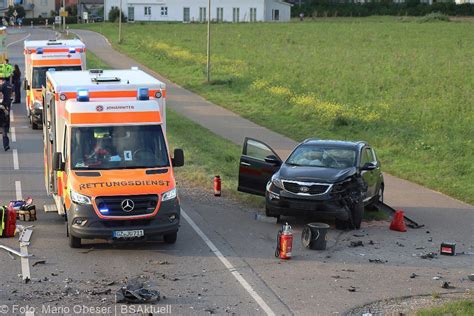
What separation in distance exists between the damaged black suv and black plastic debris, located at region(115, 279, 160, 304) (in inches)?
199

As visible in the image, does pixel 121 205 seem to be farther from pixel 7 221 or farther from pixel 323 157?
pixel 323 157

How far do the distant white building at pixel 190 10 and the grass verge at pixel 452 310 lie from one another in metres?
101

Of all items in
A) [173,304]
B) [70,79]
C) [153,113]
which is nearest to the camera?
[173,304]

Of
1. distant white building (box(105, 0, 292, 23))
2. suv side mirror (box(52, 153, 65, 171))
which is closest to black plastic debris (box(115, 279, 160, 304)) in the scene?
suv side mirror (box(52, 153, 65, 171))

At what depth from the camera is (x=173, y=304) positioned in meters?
11.7

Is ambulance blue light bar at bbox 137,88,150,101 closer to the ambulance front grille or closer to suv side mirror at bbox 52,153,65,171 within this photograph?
suv side mirror at bbox 52,153,65,171

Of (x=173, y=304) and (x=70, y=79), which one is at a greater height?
(x=70, y=79)

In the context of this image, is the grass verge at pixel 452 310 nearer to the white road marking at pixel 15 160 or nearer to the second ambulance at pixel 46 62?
the white road marking at pixel 15 160

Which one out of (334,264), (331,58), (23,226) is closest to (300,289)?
(334,264)

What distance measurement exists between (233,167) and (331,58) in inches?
1336

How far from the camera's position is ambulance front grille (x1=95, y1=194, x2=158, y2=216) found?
46.0 ft

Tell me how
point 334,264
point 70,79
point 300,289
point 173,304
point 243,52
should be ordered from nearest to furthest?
1. point 173,304
2. point 300,289
3. point 334,264
4. point 70,79
5. point 243,52

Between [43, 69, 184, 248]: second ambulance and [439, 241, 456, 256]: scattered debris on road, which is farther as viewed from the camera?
→ [439, 241, 456, 256]: scattered debris on road

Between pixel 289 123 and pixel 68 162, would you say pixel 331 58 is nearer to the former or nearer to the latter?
pixel 289 123
